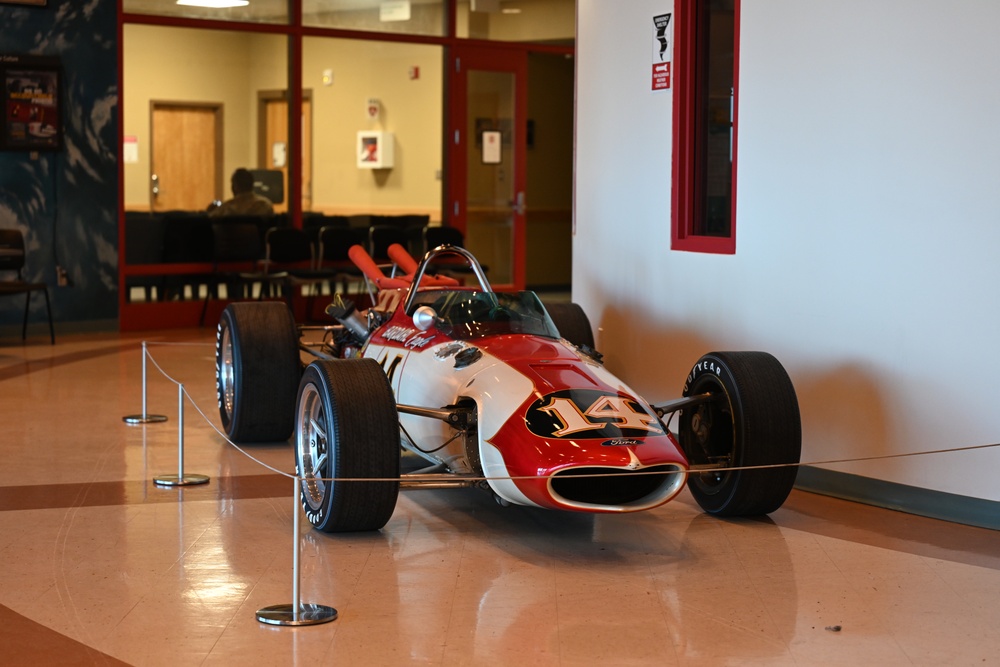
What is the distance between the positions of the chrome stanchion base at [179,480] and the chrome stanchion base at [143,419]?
1.52m

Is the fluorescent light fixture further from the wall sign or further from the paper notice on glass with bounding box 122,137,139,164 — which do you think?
the wall sign

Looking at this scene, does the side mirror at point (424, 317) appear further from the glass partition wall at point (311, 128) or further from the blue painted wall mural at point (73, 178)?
the glass partition wall at point (311, 128)

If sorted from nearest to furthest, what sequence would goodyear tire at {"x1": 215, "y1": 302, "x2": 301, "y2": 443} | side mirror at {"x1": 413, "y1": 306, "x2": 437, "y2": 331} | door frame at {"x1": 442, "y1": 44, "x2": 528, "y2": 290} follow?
side mirror at {"x1": 413, "y1": 306, "x2": 437, "y2": 331}
goodyear tire at {"x1": 215, "y1": 302, "x2": 301, "y2": 443}
door frame at {"x1": 442, "y1": 44, "x2": 528, "y2": 290}

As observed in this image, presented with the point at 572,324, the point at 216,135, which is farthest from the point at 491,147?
the point at 572,324

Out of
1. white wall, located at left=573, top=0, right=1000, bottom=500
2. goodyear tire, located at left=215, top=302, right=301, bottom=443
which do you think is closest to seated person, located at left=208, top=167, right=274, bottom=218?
goodyear tire, located at left=215, top=302, right=301, bottom=443

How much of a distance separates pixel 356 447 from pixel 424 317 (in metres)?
0.99

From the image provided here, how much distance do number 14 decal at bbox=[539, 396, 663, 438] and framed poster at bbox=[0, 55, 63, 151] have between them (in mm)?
8448

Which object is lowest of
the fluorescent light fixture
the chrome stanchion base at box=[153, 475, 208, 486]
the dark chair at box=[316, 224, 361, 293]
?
the chrome stanchion base at box=[153, 475, 208, 486]

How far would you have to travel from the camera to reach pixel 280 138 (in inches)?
547

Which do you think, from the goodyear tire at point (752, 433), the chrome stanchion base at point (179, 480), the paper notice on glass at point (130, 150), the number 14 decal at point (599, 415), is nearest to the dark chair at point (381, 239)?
the paper notice on glass at point (130, 150)

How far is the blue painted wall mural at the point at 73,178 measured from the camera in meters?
12.2

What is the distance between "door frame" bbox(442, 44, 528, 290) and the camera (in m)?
15.0

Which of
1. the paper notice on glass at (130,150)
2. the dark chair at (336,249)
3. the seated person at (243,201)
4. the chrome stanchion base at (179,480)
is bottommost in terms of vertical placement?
the chrome stanchion base at (179,480)

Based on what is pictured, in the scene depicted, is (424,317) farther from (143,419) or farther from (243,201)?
(243,201)
